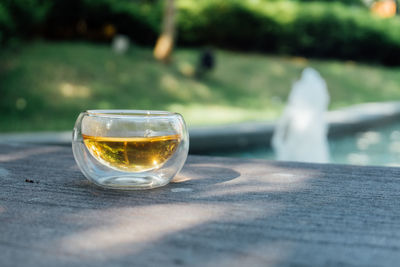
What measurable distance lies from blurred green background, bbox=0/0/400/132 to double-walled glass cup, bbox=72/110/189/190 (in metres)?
6.31

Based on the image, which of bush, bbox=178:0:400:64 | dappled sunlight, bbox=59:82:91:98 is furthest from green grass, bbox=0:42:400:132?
bush, bbox=178:0:400:64

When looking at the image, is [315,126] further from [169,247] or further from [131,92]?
[169,247]

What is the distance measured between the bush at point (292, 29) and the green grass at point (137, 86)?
1.02 metres

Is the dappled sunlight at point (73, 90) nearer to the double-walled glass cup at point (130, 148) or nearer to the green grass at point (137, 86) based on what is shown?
the green grass at point (137, 86)

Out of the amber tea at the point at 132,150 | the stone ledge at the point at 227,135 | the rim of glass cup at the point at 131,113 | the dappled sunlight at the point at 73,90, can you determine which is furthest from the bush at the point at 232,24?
the amber tea at the point at 132,150

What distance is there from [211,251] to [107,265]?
132 millimetres

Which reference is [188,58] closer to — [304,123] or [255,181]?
[304,123]

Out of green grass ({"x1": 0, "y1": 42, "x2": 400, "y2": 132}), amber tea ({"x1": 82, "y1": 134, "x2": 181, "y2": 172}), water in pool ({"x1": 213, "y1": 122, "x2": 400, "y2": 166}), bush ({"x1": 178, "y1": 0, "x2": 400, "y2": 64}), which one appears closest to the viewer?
amber tea ({"x1": 82, "y1": 134, "x2": 181, "y2": 172})

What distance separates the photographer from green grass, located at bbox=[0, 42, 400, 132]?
8.38 m

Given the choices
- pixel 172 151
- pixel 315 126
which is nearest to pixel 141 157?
pixel 172 151

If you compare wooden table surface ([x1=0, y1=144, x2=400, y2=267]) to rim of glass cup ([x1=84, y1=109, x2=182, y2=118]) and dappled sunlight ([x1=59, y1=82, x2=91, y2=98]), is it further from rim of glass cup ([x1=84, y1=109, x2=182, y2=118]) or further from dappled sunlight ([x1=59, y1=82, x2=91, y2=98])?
dappled sunlight ([x1=59, y1=82, x2=91, y2=98])

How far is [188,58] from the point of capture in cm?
1359

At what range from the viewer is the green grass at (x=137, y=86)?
8.38 m

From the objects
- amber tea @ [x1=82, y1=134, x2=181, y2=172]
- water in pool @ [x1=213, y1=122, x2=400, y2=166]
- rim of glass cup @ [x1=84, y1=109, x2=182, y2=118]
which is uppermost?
rim of glass cup @ [x1=84, y1=109, x2=182, y2=118]
